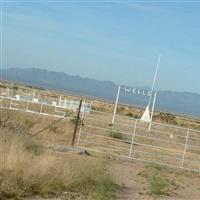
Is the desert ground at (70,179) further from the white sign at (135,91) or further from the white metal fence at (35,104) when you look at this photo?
the white sign at (135,91)

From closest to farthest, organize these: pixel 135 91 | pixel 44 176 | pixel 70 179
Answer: pixel 44 176 → pixel 70 179 → pixel 135 91

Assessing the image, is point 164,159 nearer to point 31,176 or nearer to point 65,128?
point 65,128

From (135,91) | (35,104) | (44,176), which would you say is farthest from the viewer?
(35,104)

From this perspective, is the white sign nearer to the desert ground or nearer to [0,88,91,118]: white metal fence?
[0,88,91,118]: white metal fence

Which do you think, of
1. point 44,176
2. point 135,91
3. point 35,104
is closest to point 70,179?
point 44,176

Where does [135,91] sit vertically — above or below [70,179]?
Result: above

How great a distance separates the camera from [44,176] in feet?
39.9

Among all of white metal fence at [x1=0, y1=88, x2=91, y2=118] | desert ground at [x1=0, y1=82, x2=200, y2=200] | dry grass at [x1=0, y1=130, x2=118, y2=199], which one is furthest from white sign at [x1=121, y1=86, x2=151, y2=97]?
dry grass at [x1=0, y1=130, x2=118, y2=199]

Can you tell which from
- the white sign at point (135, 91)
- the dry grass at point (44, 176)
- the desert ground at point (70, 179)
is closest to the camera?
the dry grass at point (44, 176)

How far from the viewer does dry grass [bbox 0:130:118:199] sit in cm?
1144

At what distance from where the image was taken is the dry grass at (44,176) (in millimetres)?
11438

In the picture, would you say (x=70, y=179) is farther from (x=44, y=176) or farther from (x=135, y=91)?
(x=135, y=91)

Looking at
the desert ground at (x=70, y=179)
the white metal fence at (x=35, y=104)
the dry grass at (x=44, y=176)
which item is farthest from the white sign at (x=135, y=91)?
the dry grass at (x=44, y=176)

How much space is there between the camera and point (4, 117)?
79.0 feet
